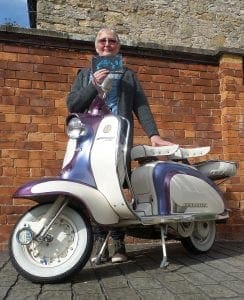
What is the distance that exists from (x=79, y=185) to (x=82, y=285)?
677 mm

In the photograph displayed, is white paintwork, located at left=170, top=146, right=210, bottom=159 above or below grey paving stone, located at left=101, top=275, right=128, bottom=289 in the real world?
above

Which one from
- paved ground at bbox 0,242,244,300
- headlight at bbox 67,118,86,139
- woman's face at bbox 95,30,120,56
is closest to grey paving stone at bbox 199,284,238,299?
paved ground at bbox 0,242,244,300

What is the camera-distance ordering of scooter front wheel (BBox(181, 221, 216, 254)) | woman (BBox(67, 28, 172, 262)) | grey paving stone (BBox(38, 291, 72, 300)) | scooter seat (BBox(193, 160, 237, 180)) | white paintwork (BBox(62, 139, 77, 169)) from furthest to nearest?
scooter seat (BBox(193, 160, 237, 180)) < scooter front wheel (BBox(181, 221, 216, 254)) < woman (BBox(67, 28, 172, 262)) < white paintwork (BBox(62, 139, 77, 169)) < grey paving stone (BBox(38, 291, 72, 300))

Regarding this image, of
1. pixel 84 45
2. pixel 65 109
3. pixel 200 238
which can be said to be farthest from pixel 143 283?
pixel 84 45

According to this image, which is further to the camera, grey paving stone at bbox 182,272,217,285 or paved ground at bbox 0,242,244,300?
grey paving stone at bbox 182,272,217,285

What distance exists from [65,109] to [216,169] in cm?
183

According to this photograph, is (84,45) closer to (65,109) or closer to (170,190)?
(65,109)

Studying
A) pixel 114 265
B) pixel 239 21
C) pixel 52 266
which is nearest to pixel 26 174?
pixel 114 265

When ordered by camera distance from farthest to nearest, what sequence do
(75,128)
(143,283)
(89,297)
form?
→ 1. (75,128)
2. (143,283)
3. (89,297)

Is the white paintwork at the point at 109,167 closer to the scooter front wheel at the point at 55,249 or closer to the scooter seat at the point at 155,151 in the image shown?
the scooter front wheel at the point at 55,249

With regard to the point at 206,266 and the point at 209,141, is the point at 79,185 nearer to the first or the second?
the point at 206,266

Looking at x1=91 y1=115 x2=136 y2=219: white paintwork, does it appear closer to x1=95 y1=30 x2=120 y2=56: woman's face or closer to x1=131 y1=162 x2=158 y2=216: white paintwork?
x1=131 y1=162 x2=158 y2=216: white paintwork

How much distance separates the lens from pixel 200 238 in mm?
4586

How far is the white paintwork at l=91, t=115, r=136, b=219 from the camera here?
3.50m
